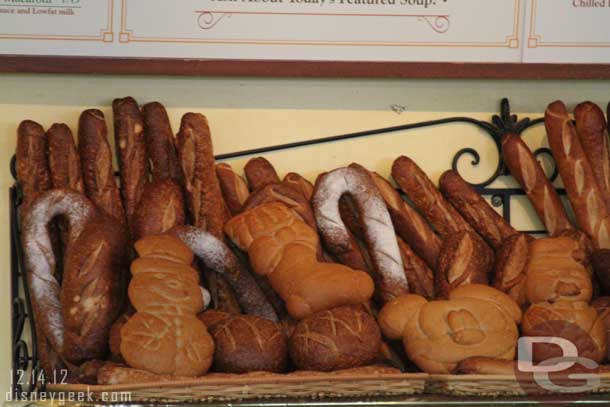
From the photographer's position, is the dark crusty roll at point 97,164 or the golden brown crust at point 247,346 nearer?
the golden brown crust at point 247,346

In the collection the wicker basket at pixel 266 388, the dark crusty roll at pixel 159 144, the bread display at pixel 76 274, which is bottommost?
the wicker basket at pixel 266 388

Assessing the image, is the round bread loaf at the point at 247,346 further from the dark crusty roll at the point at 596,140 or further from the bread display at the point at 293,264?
the dark crusty roll at the point at 596,140

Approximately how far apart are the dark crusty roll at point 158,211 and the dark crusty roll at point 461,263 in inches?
21.8

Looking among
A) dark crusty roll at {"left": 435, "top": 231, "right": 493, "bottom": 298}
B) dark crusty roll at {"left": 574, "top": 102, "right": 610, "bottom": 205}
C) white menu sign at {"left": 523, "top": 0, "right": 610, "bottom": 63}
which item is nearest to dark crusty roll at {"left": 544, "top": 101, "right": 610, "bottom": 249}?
dark crusty roll at {"left": 574, "top": 102, "right": 610, "bottom": 205}

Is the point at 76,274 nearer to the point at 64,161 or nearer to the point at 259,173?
the point at 64,161

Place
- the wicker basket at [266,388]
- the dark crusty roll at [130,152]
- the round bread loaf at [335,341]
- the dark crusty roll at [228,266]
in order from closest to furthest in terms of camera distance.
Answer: the wicker basket at [266,388] → the round bread loaf at [335,341] → the dark crusty roll at [228,266] → the dark crusty roll at [130,152]

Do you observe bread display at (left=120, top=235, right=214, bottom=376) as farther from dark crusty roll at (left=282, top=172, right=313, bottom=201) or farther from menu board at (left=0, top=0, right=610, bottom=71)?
menu board at (left=0, top=0, right=610, bottom=71)

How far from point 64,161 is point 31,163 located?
0.23 feet

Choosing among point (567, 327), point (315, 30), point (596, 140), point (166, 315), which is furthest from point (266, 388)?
point (596, 140)

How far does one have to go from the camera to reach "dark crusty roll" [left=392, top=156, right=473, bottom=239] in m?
1.93

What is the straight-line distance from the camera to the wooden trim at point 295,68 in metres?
1.95

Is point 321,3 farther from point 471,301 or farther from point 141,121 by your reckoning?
point 471,301

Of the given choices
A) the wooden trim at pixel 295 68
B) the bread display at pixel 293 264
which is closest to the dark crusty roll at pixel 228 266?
the bread display at pixel 293 264

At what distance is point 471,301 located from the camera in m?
1.69
